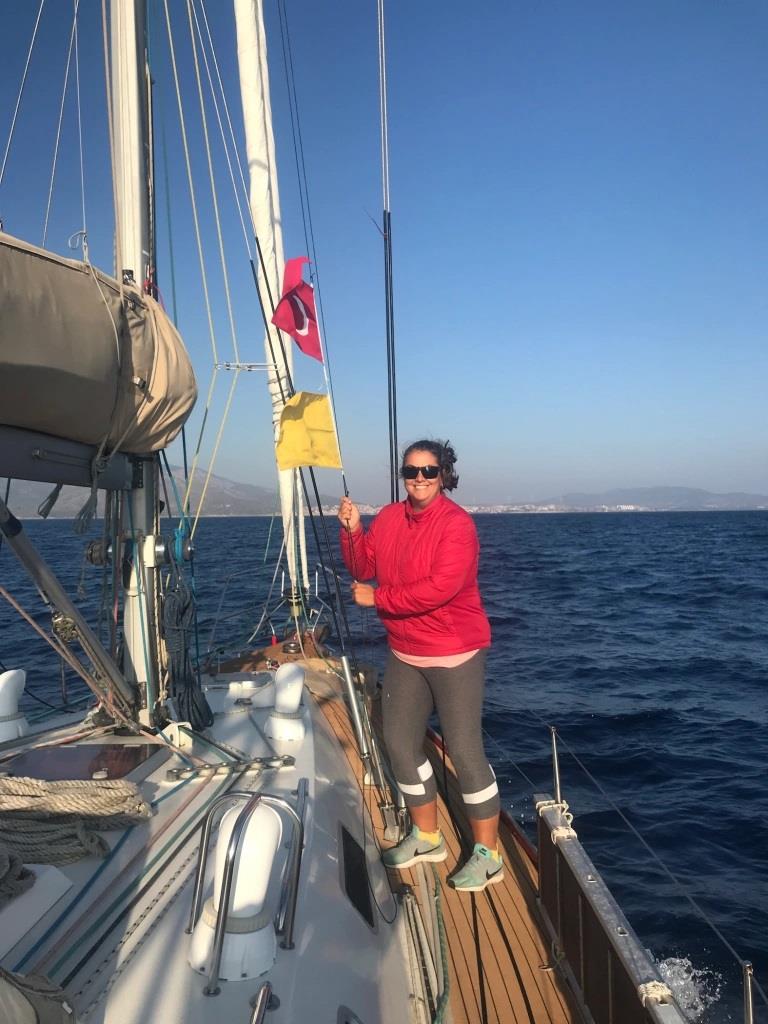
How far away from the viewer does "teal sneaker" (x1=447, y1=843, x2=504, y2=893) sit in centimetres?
324

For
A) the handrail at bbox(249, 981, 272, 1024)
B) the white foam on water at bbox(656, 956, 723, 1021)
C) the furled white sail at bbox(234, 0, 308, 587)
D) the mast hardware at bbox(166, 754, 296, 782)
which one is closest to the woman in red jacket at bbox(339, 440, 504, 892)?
the mast hardware at bbox(166, 754, 296, 782)

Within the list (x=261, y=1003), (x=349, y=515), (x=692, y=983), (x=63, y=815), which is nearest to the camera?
(x=261, y=1003)

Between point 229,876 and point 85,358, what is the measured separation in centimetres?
196

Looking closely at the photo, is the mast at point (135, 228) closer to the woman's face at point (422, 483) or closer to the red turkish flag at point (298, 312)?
the red turkish flag at point (298, 312)

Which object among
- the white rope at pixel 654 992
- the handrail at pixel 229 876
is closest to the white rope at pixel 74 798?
the handrail at pixel 229 876

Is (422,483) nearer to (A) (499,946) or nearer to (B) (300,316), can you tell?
(B) (300,316)

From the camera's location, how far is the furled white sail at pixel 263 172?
22.5 feet

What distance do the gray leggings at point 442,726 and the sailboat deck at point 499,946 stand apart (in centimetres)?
39

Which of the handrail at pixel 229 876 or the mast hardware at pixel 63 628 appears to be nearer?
the handrail at pixel 229 876

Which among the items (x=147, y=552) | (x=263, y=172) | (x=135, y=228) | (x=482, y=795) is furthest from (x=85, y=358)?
(x=263, y=172)

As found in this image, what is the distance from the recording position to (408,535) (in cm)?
336

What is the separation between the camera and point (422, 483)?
3266 millimetres

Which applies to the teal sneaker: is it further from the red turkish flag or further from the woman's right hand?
the red turkish flag

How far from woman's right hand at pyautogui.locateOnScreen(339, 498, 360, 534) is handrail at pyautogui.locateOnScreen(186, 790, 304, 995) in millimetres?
1508
